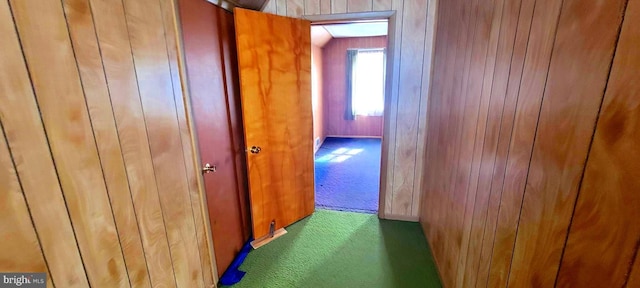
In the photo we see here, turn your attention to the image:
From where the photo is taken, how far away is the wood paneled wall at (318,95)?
186 inches

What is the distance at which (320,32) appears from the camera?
4.38 metres

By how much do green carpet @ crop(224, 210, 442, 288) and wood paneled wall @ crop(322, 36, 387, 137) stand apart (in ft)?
11.2

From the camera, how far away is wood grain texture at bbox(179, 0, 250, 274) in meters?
1.46

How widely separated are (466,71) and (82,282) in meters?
1.92

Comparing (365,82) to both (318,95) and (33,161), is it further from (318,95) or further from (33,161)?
(33,161)

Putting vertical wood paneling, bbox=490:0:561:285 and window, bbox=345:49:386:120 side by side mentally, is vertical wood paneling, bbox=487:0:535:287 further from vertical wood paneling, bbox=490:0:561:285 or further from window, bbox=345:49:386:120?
window, bbox=345:49:386:120

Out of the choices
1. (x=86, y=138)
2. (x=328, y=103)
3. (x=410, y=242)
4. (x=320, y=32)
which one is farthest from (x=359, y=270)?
(x=328, y=103)

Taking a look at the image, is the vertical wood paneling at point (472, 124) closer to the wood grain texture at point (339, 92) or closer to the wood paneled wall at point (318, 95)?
the wood paneled wall at point (318, 95)

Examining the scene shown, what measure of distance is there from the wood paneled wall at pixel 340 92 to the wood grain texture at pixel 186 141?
4.43 meters

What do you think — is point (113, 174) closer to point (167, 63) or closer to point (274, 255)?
point (167, 63)

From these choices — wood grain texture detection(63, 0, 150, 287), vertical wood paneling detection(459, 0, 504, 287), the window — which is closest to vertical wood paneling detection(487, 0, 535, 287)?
vertical wood paneling detection(459, 0, 504, 287)

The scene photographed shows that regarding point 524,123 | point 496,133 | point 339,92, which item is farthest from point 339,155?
point 524,123

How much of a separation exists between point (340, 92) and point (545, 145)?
5.04m

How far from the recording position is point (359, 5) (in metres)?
2.11
